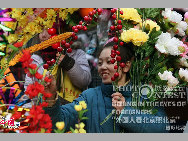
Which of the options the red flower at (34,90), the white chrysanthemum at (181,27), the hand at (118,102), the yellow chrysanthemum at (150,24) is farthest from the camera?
the white chrysanthemum at (181,27)

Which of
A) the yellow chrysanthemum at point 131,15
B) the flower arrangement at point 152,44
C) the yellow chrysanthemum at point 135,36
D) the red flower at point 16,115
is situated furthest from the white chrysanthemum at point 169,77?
the red flower at point 16,115

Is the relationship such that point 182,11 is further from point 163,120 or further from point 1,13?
point 1,13

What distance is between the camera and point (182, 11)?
180 cm

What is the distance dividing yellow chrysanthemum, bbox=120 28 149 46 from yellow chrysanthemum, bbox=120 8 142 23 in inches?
4.4

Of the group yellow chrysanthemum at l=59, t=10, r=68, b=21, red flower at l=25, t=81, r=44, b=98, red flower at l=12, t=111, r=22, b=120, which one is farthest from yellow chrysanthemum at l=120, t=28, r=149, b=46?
red flower at l=12, t=111, r=22, b=120

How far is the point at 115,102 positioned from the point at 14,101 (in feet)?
2.29

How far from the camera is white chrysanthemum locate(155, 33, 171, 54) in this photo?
1616mm

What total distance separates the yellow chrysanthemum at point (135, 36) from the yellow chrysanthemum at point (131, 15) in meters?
0.11

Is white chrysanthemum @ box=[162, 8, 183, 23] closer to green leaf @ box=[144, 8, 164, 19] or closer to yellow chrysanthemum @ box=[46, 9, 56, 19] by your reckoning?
green leaf @ box=[144, 8, 164, 19]

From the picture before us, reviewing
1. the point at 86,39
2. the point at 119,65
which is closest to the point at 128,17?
the point at 119,65

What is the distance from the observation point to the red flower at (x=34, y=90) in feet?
3.99

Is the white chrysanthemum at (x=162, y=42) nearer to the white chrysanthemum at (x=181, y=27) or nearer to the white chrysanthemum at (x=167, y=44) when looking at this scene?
the white chrysanthemum at (x=167, y=44)

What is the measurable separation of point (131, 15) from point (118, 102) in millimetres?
504

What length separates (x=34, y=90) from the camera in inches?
48.2
